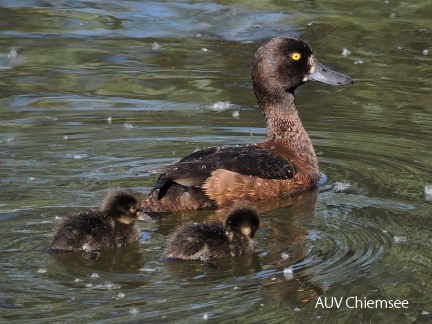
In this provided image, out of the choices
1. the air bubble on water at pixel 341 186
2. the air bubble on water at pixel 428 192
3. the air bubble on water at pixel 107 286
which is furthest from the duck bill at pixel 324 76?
the air bubble on water at pixel 107 286

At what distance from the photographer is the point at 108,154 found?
32.8ft

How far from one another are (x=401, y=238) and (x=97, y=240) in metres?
2.21

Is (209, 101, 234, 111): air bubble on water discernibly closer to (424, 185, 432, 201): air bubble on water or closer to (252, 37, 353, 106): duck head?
(252, 37, 353, 106): duck head

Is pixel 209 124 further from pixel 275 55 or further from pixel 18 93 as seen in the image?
pixel 18 93

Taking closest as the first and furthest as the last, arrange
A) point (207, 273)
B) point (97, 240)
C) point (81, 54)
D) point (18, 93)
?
point (207, 273)
point (97, 240)
point (18, 93)
point (81, 54)

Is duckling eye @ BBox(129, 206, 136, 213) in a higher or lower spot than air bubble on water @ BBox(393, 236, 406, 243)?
higher

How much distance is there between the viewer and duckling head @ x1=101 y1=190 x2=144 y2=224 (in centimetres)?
777

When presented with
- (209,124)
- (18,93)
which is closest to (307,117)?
(209,124)

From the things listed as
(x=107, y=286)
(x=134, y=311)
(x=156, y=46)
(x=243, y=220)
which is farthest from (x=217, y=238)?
(x=156, y=46)

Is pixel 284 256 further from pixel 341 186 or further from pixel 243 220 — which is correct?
pixel 341 186

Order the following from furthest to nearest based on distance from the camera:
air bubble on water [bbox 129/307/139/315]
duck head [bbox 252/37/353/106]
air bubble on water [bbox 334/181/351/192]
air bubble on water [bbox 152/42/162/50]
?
air bubble on water [bbox 152/42/162/50] < duck head [bbox 252/37/353/106] < air bubble on water [bbox 334/181/351/192] < air bubble on water [bbox 129/307/139/315]

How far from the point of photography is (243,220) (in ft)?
24.7

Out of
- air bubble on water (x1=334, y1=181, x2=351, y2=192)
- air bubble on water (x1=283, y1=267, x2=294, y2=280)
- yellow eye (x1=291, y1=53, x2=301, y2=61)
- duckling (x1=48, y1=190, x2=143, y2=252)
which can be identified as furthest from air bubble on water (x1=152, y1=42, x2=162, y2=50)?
air bubble on water (x1=283, y1=267, x2=294, y2=280)

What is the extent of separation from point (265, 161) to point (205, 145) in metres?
1.29
